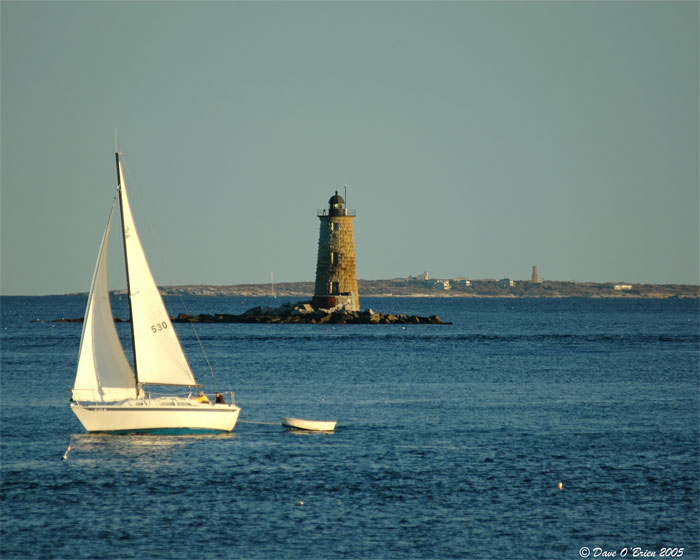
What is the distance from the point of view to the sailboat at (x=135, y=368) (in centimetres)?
3338

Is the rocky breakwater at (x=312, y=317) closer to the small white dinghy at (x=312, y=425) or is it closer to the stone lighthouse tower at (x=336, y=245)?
the stone lighthouse tower at (x=336, y=245)

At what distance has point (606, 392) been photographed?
51000 mm

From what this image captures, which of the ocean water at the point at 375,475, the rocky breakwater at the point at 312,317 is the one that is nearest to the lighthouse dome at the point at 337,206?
the rocky breakwater at the point at 312,317

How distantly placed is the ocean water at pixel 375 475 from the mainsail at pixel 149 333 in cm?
219

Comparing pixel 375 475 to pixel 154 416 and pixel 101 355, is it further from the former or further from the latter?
pixel 101 355

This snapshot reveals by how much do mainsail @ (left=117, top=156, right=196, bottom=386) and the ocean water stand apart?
7.20ft

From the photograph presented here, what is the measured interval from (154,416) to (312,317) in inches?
3264

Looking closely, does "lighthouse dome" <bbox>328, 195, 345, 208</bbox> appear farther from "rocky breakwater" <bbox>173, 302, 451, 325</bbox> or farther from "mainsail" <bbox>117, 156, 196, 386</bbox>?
"mainsail" <bbox>117, 156, 196, 386</bbox>

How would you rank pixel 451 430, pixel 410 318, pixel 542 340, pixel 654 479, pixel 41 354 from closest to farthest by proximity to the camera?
pixel 654 479 → pixel 451 430 → pixel 41 354 → pixel 542 340 → pixel 410 318

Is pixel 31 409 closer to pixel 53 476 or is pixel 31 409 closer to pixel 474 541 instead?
pixel 53 476

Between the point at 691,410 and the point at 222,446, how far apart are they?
21244 mm

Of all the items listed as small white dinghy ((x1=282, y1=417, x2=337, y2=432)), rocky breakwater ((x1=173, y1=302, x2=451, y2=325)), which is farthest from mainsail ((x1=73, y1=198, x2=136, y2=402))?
rocky breakwater ((x1=173, y1=302, x2=451, y2=325))

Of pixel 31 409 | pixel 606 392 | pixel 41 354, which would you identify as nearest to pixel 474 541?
pixel 31 409

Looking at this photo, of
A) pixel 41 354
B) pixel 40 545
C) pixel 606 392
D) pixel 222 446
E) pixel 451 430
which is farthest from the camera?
pixel 41 354
